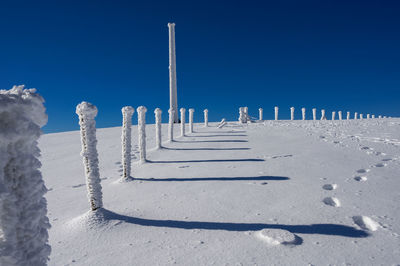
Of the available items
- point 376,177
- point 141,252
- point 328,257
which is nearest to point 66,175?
point 141,252

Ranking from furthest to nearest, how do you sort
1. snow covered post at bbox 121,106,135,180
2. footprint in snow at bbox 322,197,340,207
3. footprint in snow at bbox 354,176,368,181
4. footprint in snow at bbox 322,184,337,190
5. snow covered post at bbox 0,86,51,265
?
1. snow covered post at bbox 121,106,135,180
2. footprint in snow at bbox 354,176,368,181
3. footprint in snow at bbox 322,184,337,190
4. footprint in snow at bbox 322,197,340,207
5. snow covered post at bbox 0,86,51,265

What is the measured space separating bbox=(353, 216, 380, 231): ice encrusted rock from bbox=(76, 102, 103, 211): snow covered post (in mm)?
4529

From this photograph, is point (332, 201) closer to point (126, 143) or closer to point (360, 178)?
point (360, 178)

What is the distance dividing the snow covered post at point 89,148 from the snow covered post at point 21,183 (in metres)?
2.27

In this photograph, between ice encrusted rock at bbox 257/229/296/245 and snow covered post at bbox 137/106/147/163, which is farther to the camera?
snow covered post at bbox 137/106/147/163

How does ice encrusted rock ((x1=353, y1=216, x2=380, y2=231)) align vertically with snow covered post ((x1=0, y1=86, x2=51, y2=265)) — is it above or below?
below

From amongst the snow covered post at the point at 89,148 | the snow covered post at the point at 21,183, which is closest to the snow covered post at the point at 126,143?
the snow covered post at the point at 89,148

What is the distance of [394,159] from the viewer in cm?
729

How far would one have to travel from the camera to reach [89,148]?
4.80m

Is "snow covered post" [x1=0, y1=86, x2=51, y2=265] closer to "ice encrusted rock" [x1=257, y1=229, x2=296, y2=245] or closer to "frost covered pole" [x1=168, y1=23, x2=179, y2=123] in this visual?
"ice encrusted rock" [x1=257, y1=229, x2=296, y2=245]

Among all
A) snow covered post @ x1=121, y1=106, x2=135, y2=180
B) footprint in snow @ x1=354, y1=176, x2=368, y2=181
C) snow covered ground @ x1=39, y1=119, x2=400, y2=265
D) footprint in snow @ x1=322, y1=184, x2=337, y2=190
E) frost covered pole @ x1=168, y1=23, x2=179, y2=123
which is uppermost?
frost covered pole @ x1=168, y1=23, x2=179, y2=123

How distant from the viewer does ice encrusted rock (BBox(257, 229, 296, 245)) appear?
10.9 ft

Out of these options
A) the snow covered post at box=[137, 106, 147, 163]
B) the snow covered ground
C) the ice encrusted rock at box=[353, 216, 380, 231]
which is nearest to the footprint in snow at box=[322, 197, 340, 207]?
the snow covered ground

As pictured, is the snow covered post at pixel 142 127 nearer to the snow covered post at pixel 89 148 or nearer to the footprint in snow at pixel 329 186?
the snow covered post at pixel 89 148
